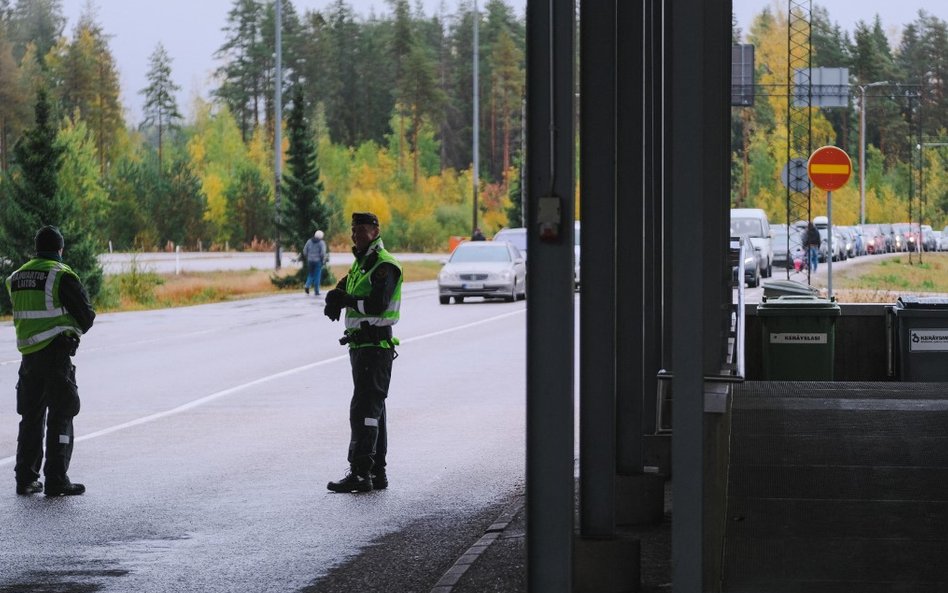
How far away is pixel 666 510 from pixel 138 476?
13.6 feet

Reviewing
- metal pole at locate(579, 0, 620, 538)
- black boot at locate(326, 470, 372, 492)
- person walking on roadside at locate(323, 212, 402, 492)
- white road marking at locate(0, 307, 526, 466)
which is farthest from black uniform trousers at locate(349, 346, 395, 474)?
metal pole at locate(579, 0, 620, 538)

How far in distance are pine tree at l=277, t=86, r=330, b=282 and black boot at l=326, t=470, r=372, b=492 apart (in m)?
35.5

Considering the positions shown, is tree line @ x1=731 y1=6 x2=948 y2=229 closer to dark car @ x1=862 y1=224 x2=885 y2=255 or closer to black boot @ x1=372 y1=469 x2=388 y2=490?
dark car @ x1=862 y1=224 x2=885 y2=255

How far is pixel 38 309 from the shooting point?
10.3 meters

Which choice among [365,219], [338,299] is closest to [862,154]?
[365,219]

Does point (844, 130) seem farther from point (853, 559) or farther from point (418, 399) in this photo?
point (853, 559)

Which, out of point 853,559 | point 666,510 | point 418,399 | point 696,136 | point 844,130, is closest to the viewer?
point 696,136

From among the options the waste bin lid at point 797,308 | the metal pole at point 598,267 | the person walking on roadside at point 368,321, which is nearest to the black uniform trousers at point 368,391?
the person walking on roadside at point 368,321

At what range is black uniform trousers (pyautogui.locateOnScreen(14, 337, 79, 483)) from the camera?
10.3m

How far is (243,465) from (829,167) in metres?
13.4

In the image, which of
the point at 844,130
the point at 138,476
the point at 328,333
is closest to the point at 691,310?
the point at 138,476

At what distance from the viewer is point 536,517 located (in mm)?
6297

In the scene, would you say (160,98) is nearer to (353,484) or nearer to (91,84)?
(91,84)

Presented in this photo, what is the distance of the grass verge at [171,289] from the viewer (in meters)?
37.1
